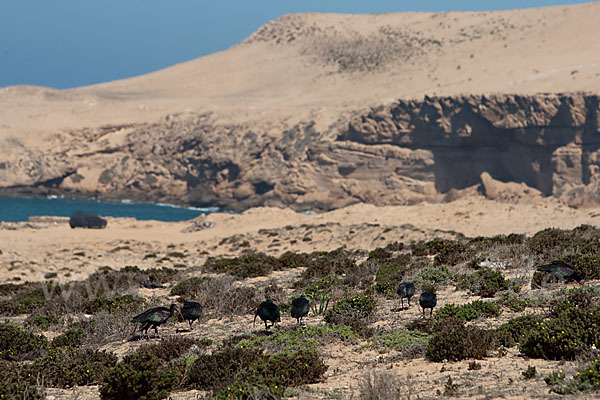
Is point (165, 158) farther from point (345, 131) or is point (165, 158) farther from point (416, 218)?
point (416, 218)

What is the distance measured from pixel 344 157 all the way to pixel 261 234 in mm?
44962

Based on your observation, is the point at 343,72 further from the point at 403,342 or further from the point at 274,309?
the point at 403,342

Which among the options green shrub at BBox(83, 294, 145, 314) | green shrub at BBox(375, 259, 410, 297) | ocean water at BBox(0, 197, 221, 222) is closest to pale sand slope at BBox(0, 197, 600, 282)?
green shrub at BBox(375, 259, 410, 297)

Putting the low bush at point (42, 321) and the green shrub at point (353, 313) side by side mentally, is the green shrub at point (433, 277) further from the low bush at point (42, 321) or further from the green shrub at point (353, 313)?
the low bush at point (42, 321)

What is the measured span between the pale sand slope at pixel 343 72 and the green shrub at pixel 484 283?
5929 centimetres

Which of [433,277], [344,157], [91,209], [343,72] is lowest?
[91,209]

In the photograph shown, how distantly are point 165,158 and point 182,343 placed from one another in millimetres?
84785

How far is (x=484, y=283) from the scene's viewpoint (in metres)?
12.7

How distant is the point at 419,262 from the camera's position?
1742cm

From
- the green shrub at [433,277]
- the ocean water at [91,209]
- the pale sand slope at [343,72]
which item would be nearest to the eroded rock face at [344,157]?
the pale sand slope at [343,72]

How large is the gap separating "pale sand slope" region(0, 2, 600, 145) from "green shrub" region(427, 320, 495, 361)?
64.3m

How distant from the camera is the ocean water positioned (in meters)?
69.1

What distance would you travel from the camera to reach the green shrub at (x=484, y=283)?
12086 mm

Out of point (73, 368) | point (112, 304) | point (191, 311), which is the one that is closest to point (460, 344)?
point (191, 311)
